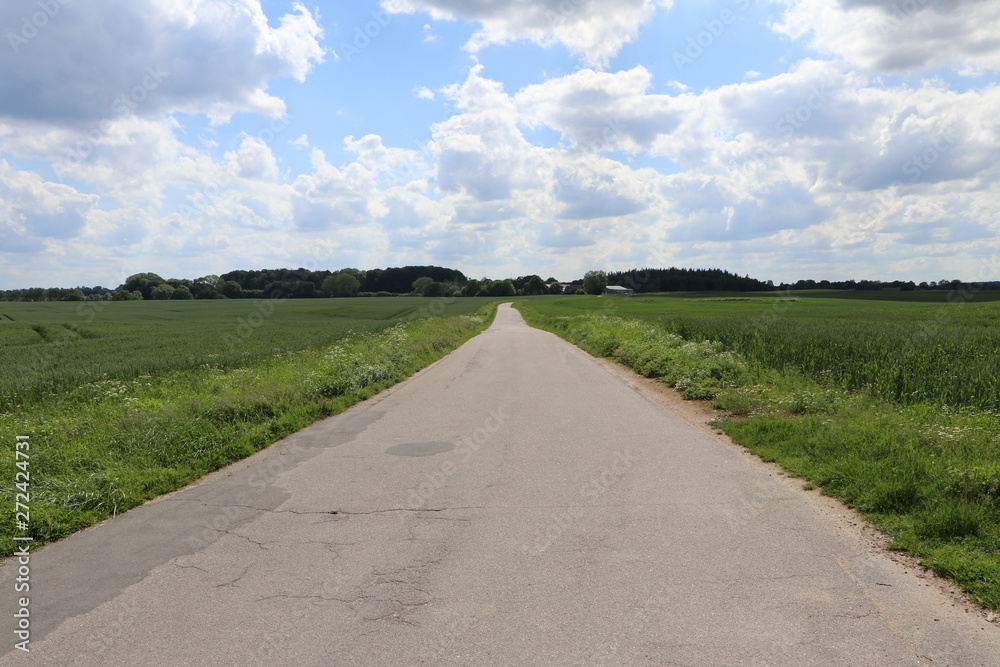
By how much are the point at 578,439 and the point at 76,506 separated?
21.0 ft

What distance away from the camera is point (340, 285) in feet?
484

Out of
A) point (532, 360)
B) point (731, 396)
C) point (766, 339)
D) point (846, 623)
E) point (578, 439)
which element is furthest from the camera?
point (532, 360)

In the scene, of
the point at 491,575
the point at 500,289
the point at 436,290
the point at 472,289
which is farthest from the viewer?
the point at 500,289

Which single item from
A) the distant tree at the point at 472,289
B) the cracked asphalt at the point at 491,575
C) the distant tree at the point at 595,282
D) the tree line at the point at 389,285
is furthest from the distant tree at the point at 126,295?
the cracked asphalt at the point at 491,575

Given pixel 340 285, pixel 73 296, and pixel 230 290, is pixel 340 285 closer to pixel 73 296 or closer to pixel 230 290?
pixel 230 290

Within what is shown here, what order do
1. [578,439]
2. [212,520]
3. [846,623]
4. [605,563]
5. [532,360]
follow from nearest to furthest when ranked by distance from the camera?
[846,623] < [605,563] < [212,520] < [578,439] < [532,360]

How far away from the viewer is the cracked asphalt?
11.5 feet

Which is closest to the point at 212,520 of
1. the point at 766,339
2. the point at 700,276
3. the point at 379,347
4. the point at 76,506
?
the point at 76,506

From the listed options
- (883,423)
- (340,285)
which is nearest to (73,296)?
(340,285)

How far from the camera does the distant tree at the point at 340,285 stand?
478 feet

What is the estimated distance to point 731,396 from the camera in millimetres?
11383

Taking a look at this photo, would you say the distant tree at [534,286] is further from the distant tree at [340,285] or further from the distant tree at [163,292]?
the distant tree at [163,292]

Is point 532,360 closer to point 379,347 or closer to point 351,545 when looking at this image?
point 379,347

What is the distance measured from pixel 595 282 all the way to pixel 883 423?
140 m
